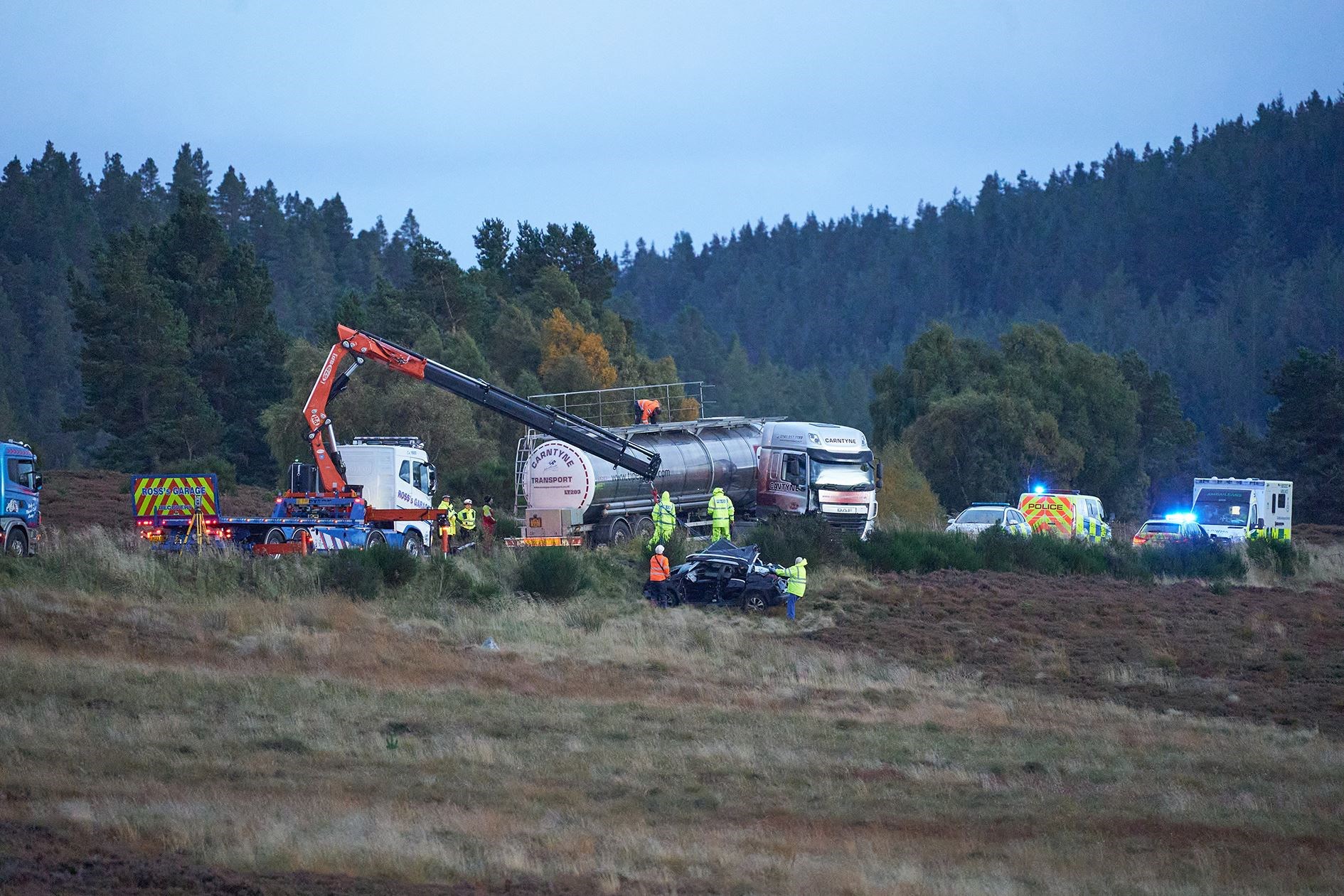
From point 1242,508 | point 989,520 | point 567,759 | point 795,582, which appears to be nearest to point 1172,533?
point 1242,508

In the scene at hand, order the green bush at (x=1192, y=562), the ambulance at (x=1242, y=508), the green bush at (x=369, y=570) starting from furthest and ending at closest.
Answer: the ambulance at (x=1242, y=508) → the green bush at (x=1192, y=562) → the green bush at (x=369, y=570)

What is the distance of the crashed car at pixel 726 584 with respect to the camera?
31391 millimetres

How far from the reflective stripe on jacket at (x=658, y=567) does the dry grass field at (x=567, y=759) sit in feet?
3.89

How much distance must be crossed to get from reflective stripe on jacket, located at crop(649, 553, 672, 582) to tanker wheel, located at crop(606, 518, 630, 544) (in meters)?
8.02

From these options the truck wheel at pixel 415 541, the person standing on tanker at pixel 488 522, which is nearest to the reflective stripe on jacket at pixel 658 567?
the truck wheel at pixel 415 541

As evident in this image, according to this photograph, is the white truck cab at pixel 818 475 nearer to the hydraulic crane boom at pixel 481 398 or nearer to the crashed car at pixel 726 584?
the hydraulic crane boom at pixel 481 398

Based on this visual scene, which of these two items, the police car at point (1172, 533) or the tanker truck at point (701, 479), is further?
the police car at point (1172, 533)

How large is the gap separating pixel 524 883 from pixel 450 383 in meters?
27.9

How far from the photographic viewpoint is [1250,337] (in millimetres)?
175500

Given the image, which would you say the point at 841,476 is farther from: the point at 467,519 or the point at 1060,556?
the point at 467,519

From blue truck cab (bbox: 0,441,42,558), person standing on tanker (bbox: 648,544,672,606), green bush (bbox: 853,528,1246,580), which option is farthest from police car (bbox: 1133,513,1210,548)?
blue truck cab (bbox: 0,441,42,558)

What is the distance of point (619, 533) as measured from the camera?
132 ft

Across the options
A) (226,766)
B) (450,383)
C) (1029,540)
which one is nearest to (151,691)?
(226,766)

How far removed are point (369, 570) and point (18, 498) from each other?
332 inches
